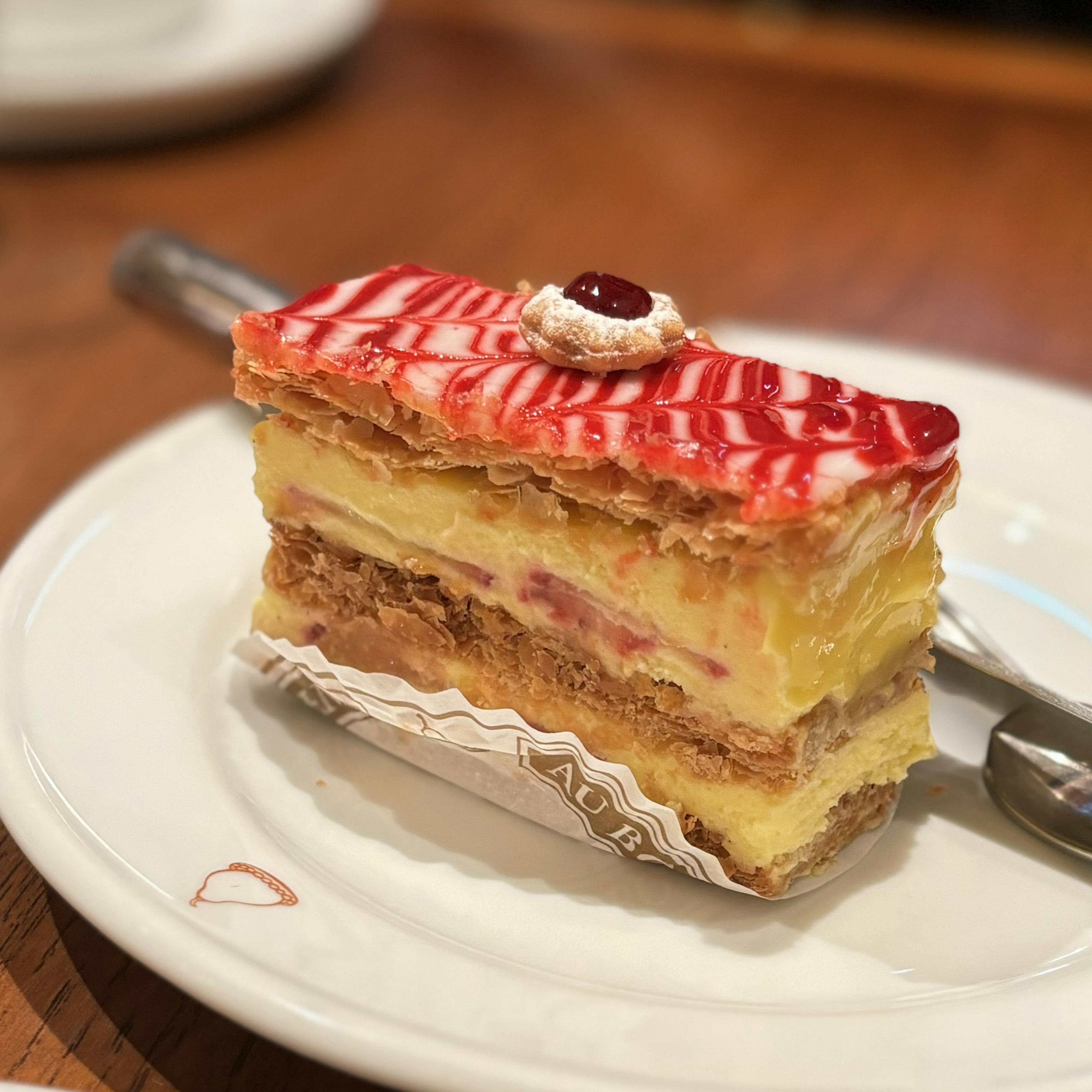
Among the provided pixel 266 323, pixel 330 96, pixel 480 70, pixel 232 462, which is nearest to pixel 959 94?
pixel 480 70

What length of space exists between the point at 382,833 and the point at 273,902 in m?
0.22

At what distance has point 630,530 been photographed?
1.31m

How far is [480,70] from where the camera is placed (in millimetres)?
4012

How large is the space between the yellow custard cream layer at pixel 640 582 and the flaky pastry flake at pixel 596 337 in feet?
0.50

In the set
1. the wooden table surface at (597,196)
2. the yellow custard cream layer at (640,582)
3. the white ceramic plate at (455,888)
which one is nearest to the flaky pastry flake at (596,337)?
the yellow custard cream layer at (640,582)

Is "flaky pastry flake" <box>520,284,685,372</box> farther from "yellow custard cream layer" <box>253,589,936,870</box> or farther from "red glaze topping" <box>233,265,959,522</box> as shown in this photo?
"yellow custard cream layer" <box>253,589,936,870</box>

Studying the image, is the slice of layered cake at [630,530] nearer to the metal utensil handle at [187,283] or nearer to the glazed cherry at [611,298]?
the glazed cherry at [611,298]

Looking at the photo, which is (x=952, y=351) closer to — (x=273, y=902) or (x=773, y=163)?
(x=773, y=163)

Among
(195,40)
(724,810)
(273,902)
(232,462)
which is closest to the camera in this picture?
(273,902)

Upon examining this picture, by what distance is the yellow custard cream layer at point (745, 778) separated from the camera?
135 cm

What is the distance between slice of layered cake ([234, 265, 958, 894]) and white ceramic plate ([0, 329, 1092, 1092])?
4.3 inches

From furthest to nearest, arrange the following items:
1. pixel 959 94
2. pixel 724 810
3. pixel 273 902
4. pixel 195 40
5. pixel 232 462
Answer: pixel 959 94 → pixel 195 40 → pixel 232 462 → pixel 724 810 → pixel 273 902

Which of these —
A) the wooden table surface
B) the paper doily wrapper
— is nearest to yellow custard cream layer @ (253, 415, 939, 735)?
the paper doily wrapper

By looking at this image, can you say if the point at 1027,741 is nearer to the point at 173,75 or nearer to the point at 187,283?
the point at 187,283
